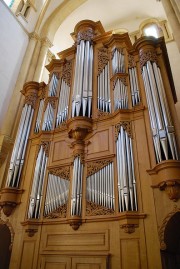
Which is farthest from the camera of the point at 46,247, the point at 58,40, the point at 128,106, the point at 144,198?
the point at 58,40

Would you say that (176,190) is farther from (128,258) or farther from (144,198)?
(128,258)

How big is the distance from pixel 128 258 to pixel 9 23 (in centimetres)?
888

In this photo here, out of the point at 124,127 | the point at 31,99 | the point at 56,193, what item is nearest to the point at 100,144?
the point at 124,127

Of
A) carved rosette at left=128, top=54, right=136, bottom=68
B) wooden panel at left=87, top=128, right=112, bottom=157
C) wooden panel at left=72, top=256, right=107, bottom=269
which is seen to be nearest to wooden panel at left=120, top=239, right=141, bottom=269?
wooden panel at left=72, top=256, right=107, bottom=269

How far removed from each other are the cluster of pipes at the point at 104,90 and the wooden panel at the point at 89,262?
10.1 ft

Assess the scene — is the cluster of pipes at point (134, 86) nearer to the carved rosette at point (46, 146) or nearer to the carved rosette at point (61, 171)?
the carved rosette at point (61, 171)

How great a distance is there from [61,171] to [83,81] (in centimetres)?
242

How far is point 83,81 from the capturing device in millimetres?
6195

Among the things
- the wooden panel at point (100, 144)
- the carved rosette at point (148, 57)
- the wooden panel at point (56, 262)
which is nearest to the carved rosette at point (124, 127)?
the wooden panel at point (100, 144)

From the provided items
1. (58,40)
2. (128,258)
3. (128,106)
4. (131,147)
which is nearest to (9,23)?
(58,40)

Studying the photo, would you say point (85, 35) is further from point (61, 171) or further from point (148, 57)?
point (61, 171)

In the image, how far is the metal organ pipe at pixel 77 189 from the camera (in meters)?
4.46

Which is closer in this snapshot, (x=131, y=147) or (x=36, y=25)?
(x=131, y=147)

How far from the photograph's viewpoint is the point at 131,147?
4570 mm
